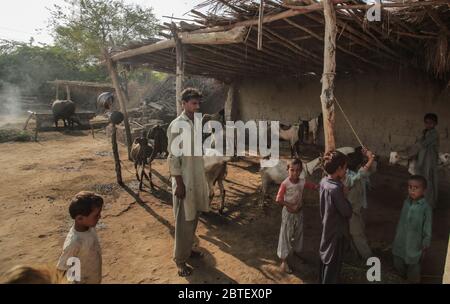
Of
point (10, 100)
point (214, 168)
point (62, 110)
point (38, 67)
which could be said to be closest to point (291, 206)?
point (214, 168)

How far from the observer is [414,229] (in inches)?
133

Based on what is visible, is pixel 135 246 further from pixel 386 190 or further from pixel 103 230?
pixel 386 190

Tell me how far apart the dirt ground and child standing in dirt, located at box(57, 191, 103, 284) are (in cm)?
127

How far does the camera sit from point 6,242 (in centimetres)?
464

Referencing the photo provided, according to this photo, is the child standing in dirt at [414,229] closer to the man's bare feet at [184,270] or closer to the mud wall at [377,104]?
the man's bare feet at [184,270]

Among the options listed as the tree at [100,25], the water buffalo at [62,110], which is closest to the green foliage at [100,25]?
the tree at [100,25]

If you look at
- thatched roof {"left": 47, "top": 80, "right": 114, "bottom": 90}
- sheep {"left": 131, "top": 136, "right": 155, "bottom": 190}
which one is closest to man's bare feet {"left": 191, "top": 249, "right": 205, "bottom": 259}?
sheep {"left": 131, "top": 136, "right": 155, "bottom": 190}

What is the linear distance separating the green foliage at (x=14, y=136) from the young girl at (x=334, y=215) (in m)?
14.4

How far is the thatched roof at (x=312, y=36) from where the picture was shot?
4.41 m

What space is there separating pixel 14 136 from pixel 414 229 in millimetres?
15334

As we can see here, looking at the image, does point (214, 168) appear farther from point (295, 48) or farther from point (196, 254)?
point (295, 48)

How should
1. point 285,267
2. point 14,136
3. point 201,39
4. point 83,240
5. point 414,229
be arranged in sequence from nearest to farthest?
point 83,240, point 414,229, point 285,267, point 201,39, point 14,136
